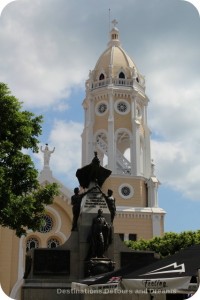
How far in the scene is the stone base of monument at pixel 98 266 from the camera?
634 inches

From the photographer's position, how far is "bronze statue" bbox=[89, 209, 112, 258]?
1656cm

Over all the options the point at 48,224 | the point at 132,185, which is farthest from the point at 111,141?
the point at 48,224

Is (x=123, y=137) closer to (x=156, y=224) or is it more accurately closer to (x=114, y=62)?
(x=114, y=62)

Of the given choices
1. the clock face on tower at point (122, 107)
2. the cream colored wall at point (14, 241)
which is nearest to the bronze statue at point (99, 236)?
the cream colored wall at point (14, 241)

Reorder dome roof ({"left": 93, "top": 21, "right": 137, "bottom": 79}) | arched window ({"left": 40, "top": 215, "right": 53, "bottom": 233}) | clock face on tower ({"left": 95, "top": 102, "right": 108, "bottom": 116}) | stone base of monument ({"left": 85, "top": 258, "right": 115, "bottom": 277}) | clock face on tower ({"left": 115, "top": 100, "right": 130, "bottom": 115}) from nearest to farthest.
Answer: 1. stone base of monument ({"left": 85, "top": 258, "right": 115, "bottom": 277})
2. arched window ({"left": 40, "top": 215, "right": 53, "bottom": 233})
3. clock face on tower ({"left": 115, "top": 100, "right": 130, "bottom": 115})
4. clock face on tower ({"left": 95, "top": 102, "right": 108, "bottom": 116})
5. dome roof ({"left": 93, "top": 21, "right": 137, "bottom": 79})

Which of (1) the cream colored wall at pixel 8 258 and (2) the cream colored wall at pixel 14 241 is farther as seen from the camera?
(2) the cream colored wall at pixel 14 241

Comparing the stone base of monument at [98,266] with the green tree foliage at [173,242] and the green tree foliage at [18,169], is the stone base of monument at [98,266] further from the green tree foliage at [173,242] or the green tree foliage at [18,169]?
the green tree foliage at [173,242]

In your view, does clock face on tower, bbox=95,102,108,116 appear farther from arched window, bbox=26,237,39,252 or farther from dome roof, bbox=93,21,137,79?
arched window, bbox=26,237,39,252

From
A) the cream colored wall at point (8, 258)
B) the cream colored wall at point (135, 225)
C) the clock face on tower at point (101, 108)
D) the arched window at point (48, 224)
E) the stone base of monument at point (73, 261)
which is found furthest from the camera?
the clock face on tower at point (101, 108)

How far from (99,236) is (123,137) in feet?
155

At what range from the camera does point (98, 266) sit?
16250 millimetres

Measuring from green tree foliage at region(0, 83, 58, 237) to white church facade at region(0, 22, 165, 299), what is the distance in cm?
2915

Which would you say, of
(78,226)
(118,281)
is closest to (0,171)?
(78,226)

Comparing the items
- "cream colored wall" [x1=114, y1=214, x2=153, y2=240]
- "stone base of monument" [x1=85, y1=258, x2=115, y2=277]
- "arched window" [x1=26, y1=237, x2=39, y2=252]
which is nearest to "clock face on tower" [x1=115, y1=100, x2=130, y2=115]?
"cream colored wall" [x1=114, y1=214, x2=153, y2=240]
